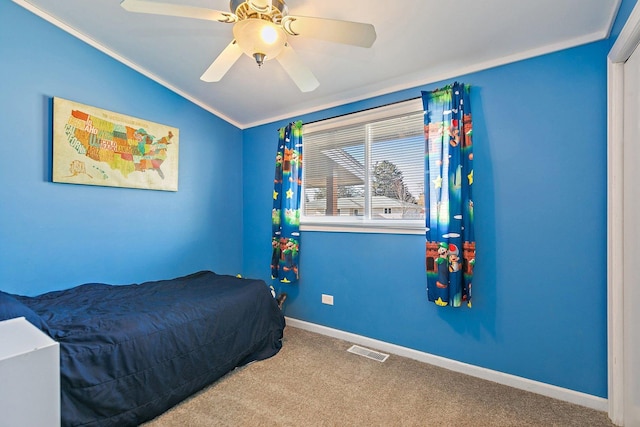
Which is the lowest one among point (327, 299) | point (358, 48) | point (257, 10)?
point (327, 299)

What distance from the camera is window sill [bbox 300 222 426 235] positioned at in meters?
2.32

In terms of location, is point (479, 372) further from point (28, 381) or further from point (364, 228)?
point (28, 381)

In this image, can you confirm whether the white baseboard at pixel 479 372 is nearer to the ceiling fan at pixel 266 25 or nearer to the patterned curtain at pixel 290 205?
the patterned curtain at pixel 290 205

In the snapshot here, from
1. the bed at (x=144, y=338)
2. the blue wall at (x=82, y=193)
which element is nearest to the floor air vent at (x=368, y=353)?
the bed at (x=144, y=338)

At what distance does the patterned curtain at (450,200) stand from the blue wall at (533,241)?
0.32ft

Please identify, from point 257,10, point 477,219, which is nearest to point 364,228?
point 477,219

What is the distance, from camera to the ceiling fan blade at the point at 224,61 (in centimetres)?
156

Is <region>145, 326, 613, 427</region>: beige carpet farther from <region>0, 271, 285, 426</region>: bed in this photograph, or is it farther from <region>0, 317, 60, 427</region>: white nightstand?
<region>0, 317, 60, 427</region>: white nightstand

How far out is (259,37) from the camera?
4.55 feet

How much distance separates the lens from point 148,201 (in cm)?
264

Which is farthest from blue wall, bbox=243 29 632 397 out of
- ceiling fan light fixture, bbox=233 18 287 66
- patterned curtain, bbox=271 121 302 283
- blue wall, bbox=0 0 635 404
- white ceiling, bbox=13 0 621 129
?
ceiling fan light fixture, bbox=233 18 287 66

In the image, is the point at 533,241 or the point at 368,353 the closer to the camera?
the point at 533,241

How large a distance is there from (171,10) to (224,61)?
0.40 meters

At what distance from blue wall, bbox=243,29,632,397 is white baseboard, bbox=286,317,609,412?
42mm
